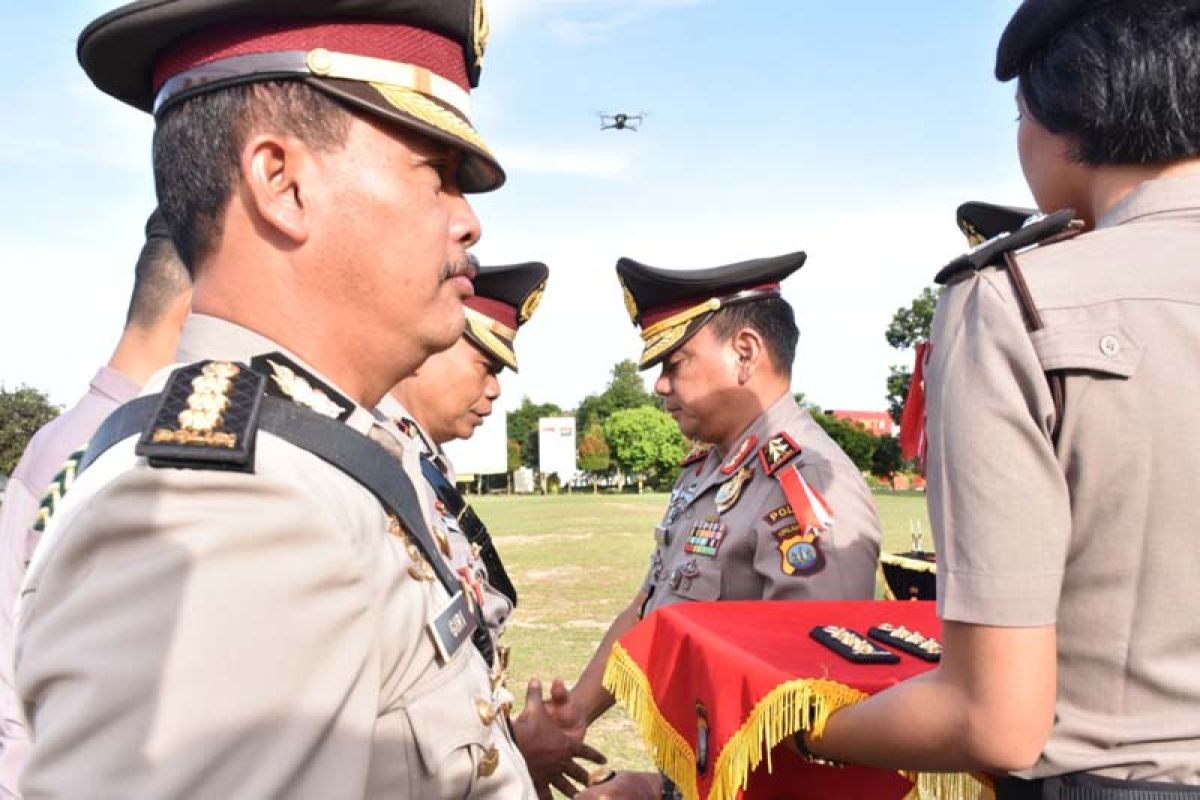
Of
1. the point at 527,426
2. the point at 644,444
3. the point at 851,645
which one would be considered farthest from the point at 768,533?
the point at 527,426

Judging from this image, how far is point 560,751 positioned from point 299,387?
2411 mm

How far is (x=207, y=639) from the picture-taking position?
1057 mm

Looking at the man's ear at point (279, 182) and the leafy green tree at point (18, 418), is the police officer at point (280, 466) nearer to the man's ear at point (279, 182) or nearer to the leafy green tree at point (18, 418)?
the man's ear at point (279, 182)

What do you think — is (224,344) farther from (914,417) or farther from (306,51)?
(914,417)

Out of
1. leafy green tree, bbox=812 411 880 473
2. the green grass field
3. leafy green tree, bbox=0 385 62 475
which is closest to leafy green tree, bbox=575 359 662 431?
leafy green tree, bbox=812 411 880 473

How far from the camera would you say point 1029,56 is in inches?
65.9

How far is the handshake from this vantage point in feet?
11.0

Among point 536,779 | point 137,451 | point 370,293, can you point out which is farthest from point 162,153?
point 536,779

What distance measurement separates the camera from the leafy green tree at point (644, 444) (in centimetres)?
8462

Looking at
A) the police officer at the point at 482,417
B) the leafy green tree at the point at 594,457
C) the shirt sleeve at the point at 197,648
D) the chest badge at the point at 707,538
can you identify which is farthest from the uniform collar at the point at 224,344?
the leafy green tree at the point at 594,457

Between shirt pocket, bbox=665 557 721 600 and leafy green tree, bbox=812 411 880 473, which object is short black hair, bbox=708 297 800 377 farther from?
leafy green tree, bbox=812 411 880 473

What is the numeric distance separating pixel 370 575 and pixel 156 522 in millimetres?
285

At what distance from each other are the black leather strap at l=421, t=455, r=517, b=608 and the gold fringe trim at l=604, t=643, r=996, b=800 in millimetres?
1295

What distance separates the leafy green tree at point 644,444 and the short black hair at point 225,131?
8236 cm
